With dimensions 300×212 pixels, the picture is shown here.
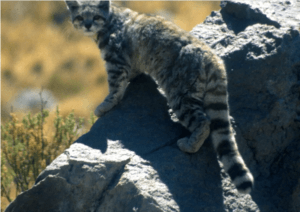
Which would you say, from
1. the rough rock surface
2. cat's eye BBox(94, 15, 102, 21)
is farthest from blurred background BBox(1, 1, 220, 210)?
the rough rock surface

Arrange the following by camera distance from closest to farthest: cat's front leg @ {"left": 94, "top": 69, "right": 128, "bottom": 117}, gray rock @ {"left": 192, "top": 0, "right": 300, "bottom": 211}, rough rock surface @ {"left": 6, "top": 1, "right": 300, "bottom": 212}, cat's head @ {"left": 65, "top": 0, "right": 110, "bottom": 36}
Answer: rough rock surface @ {"left": 6, "top": 1, "right": 300, "bottom": 212}
gray rock @ {"left": 192, "top": 0, "right": 300, "bottom": 211}
cat's front leg @ {"left": 94, "top": 69, "right": 128, "bottom": 117}
cat's head @ {"left": 65, "top": 0, "right": 110, "bottom": 36}

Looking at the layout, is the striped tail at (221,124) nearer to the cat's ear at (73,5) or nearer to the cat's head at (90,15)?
the cat's head at (90,15)

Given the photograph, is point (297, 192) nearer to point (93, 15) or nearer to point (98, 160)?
point (98, 160)

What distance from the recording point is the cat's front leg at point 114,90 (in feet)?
12.3

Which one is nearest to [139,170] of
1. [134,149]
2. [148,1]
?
[134,149]

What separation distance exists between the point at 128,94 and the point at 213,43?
112cm

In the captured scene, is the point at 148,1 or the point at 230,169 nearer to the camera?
the point at 230,169

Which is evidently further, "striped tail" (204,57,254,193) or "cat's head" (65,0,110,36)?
"cat's head" (65,0,110,36)

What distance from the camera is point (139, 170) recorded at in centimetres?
293

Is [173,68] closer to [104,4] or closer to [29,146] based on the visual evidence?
[104,4]

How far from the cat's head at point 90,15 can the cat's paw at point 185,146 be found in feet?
5.51

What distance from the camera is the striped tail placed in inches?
117

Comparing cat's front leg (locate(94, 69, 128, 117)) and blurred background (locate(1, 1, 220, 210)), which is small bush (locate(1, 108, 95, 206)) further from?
blurred background (locate(1, 1, 220, 210))

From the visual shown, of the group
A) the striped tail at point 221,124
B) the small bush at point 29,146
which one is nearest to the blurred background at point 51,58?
the small bush at point 29,146
